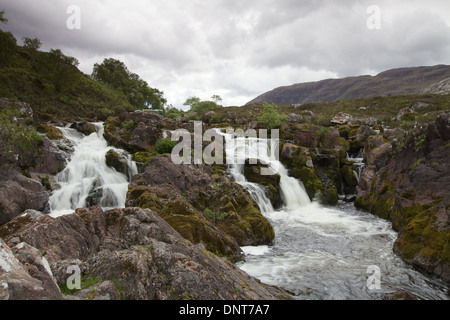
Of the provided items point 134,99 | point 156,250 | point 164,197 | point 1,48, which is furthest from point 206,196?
point 134,99

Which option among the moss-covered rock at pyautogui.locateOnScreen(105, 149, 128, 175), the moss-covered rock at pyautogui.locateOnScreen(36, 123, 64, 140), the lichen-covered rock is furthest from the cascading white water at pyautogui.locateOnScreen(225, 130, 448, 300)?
the lichen-covered rock

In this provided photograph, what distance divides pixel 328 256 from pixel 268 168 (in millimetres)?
11183

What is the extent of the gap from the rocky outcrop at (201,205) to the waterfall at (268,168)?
419cm

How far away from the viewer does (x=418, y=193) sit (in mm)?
14188

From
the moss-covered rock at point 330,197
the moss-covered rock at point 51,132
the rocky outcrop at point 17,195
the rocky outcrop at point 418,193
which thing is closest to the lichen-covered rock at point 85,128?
the moss-covered rock at point 51,132

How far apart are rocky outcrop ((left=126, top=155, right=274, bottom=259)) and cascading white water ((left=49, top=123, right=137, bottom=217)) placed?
396 cm

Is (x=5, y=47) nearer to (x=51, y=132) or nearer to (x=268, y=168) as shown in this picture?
(x=51, y=132)

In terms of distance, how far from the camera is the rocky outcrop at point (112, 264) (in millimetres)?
4223

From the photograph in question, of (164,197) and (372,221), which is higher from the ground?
(164,197)

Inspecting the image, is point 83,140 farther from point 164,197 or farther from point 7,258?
point 7,258

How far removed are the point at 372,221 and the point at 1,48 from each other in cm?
6389

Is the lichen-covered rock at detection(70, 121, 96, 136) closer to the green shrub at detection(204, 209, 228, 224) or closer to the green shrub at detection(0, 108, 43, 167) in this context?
the green shrub at detection(0, 108, 43, 167)

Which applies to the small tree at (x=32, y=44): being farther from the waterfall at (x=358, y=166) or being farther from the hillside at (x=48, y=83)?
the waterfall at (x=358, y=166)

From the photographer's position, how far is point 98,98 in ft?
202
